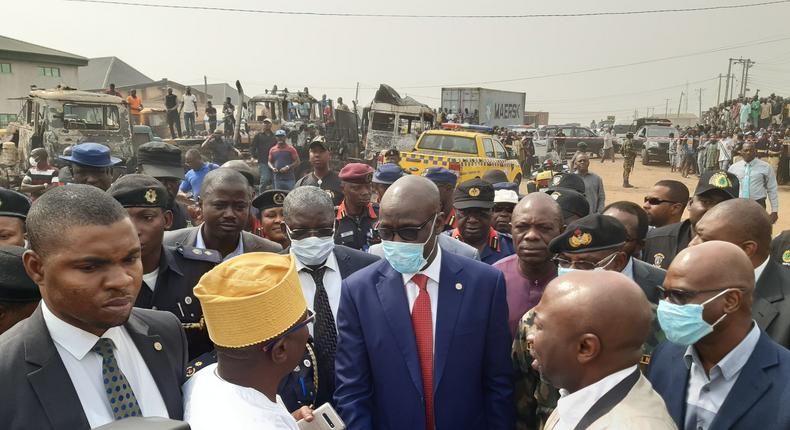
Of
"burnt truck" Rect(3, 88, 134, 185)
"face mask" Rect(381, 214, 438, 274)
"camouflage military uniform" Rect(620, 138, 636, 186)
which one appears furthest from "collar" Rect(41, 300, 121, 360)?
"camouflage military uniform" Rect(620, 138, 636, 186)

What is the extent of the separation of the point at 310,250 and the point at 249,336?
1593mm

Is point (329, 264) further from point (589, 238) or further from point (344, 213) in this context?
point (344, 213)

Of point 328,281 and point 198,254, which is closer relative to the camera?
point 198,254

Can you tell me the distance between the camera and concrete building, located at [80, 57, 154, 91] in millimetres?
55188

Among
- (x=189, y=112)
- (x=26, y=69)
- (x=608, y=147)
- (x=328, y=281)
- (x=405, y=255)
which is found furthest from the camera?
(x=26, y=69)

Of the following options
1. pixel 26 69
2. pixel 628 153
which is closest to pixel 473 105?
pixel 628 153

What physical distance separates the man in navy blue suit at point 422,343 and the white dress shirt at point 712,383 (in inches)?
30.6

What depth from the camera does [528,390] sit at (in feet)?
9.34

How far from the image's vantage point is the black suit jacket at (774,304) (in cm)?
295

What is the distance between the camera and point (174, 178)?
5570 mm

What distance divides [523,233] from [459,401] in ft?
4.11

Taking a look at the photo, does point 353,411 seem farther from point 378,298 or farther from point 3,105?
point 3,105

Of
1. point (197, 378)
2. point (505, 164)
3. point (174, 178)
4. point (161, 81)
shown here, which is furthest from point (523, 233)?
point (161, 81)

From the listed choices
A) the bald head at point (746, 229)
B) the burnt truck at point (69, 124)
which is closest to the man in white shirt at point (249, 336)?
the bald head at point (746, 229)
